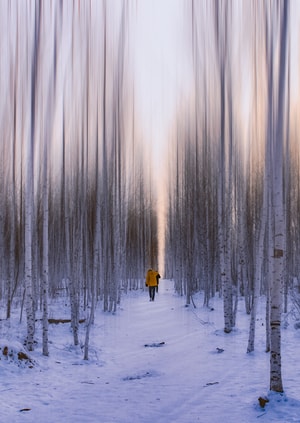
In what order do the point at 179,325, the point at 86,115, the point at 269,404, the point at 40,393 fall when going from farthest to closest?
the point at 179,325 < the point at 86,115 < the point at 40,393 < the point at 269,404

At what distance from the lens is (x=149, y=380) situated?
5.51 meters

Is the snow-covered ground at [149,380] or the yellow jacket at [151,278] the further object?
the yellow jacket at [151,278]

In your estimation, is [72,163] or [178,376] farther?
[72,163]

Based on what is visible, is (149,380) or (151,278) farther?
(151,278)

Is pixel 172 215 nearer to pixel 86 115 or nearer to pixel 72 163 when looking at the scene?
pixel 72 163

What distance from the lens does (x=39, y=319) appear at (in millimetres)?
10062

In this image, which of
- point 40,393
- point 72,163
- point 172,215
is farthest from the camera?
point 172,215

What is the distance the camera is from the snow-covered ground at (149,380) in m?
4.13

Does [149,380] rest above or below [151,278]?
above

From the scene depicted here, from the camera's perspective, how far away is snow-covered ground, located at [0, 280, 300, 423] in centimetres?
413

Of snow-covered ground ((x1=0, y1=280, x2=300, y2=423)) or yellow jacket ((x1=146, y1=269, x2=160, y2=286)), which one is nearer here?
snow-covered ground ((x1=0, y1=280, x2=300, y2=423))

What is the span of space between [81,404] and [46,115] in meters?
4.32

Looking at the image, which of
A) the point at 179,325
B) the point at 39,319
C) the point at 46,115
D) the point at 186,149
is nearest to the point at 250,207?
the point at 186,149

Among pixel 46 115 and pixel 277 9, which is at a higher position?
pixel 277 9
